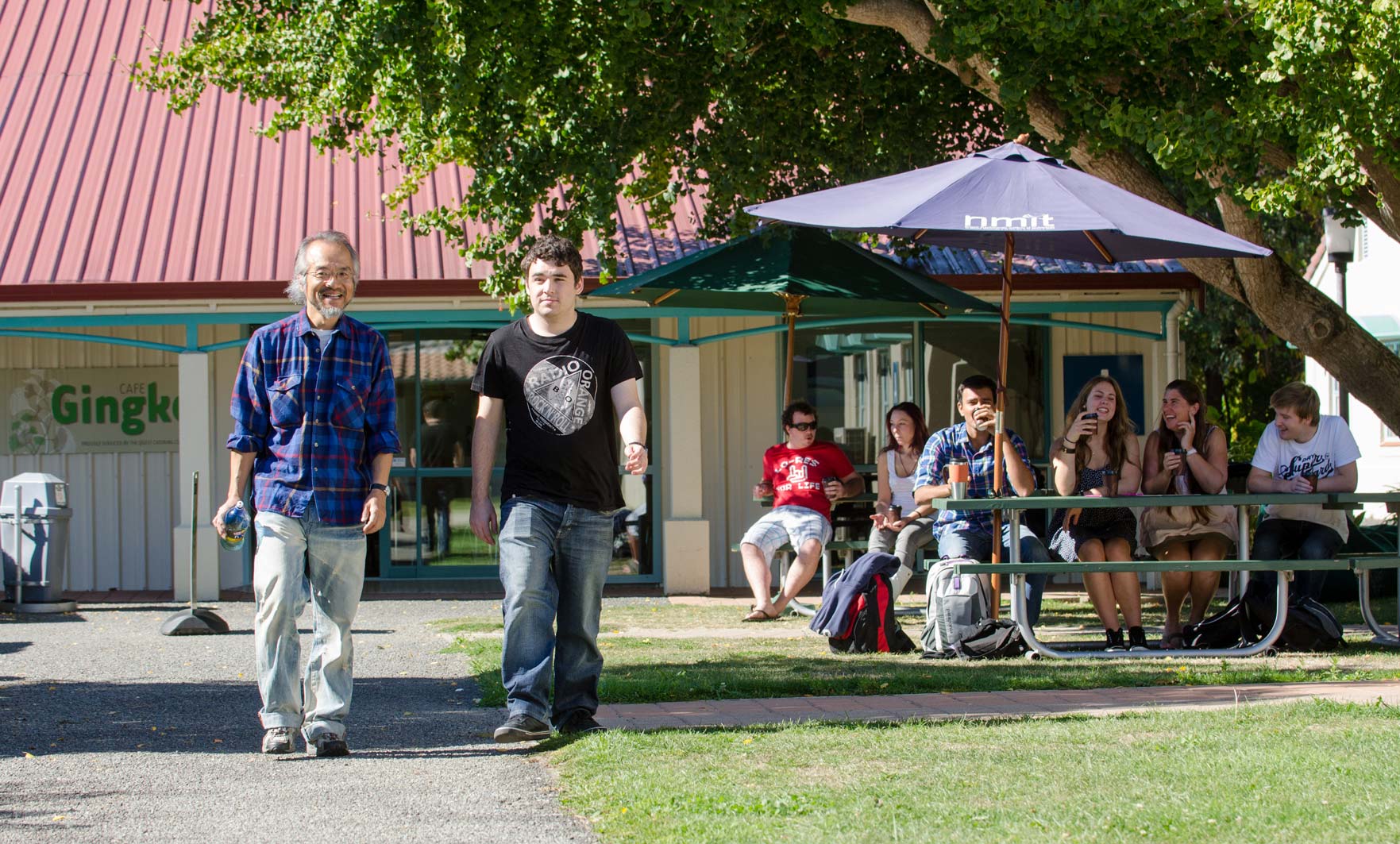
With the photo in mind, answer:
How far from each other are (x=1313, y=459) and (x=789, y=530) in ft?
10.1

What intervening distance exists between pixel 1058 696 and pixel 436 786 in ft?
9.03

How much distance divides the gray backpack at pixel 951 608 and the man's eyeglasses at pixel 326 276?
3621mm

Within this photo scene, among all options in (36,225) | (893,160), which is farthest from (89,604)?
(893,160)

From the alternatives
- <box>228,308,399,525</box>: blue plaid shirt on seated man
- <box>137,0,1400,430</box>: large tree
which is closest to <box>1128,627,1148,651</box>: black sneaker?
<box>137,0,1400,430</box>: large tree

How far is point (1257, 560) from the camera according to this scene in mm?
7652

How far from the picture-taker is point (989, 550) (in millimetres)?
8164

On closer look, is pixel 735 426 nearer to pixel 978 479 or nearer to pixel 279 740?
pixel 978 479

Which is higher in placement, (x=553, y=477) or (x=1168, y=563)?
(x=553, y=477)

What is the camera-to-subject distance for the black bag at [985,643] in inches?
303

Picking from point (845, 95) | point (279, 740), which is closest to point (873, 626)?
point (279, 740)

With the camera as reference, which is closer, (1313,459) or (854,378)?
(1313,459)

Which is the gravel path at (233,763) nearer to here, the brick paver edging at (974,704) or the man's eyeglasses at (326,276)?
the brick paver edging at (974,704)

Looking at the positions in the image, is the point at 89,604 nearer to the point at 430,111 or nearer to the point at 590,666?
the point at 430,111

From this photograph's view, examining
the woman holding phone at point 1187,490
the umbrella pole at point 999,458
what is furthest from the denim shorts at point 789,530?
the woman holding phone at point 1187,490
